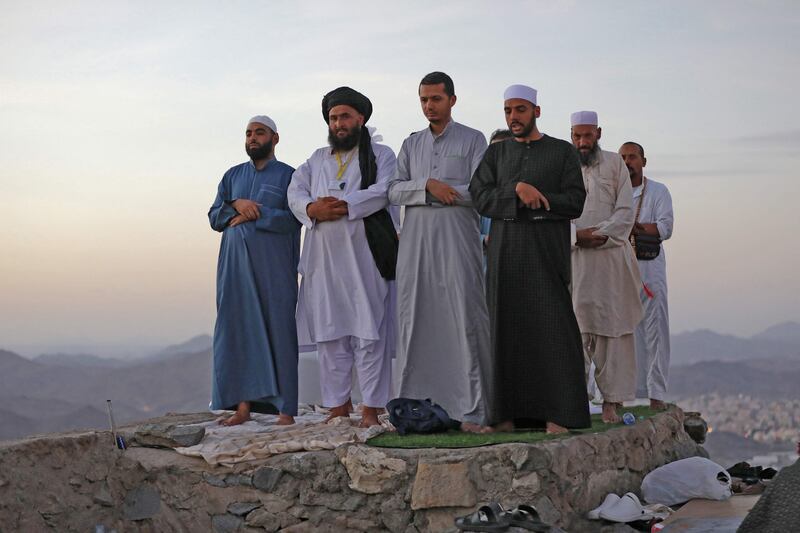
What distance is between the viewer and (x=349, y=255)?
735 cm

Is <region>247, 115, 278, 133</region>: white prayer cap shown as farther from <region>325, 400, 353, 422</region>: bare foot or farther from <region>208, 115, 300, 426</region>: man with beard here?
<region>325, 400, 353, 422</region>: bare foot

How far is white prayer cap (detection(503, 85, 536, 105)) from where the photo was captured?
6703mm

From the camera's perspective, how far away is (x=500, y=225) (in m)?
6.73

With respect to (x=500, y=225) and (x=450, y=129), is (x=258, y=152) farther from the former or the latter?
(x=500, y=225)

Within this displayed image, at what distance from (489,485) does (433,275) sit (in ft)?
4.98

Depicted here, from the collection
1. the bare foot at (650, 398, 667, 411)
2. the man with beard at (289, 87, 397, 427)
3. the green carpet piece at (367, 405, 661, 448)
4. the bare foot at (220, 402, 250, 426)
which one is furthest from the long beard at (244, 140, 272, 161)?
the bare foot at (650, 398, 667, 411)

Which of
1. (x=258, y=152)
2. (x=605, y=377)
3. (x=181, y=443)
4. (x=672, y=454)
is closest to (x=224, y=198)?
(x=258, y=152)

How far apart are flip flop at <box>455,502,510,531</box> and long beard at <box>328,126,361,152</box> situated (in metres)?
2.96

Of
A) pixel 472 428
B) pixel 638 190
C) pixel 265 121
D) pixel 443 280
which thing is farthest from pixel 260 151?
pixel 638 190

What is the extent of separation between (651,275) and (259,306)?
334 cm

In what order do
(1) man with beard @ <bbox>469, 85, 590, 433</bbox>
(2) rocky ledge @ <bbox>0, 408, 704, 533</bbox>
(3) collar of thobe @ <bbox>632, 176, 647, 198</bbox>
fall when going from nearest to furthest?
(2) rocky ledge @ <bbox>0, 408, 704, 533</bbox> → (1) man with beard @ <bbox>469, 85, 590, 433</bbox> → (3) collar of thobe @ <bbox>632, 176, 647, 198</bbox>

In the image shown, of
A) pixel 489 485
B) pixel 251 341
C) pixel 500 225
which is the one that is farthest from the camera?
pixel 251 341

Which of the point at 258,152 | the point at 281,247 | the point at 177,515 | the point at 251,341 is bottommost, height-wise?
the point at 177,515

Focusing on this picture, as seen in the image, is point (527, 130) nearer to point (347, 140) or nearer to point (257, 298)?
A: point (347, 140)
